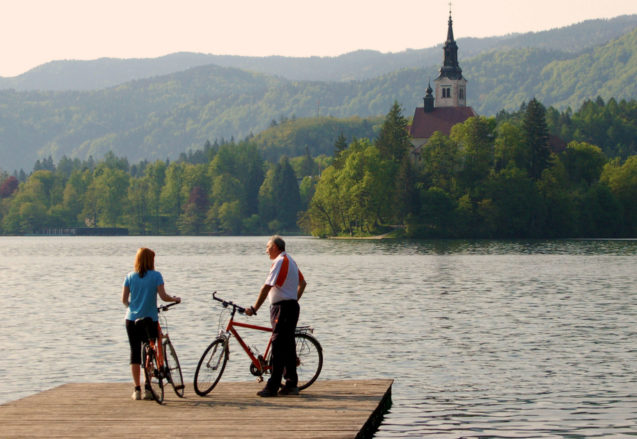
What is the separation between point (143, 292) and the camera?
55.5ft

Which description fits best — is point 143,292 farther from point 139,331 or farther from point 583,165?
point 583,165

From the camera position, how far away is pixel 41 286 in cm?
6181

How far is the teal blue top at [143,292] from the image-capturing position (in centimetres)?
1689

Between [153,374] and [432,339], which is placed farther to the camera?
[432,339]

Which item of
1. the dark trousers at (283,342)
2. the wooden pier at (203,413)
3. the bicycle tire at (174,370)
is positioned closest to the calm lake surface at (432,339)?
the wooden pier at (203,413)

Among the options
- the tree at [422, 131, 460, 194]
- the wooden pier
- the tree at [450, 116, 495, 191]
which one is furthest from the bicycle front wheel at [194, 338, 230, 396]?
the tree at [422, 131, 460, 194]

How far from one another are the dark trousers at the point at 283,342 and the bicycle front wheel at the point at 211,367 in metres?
0.91

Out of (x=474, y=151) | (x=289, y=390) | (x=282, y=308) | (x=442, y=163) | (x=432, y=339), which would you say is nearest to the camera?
(x=282, y=308)

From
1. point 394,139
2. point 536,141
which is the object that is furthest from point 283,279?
point 394,139

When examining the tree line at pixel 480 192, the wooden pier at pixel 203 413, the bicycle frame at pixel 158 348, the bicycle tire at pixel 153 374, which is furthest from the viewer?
the tree line at pixel 480 192

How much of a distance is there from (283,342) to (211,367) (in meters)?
1.40

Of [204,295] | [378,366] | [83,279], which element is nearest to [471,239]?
[83,279]

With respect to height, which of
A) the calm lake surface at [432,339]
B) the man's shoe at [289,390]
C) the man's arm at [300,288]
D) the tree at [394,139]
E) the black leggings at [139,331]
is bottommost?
the calm lake surface at [432,339]

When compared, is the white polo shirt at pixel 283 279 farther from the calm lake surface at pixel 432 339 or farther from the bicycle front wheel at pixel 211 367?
the calm lake surface at pixel 432 339
